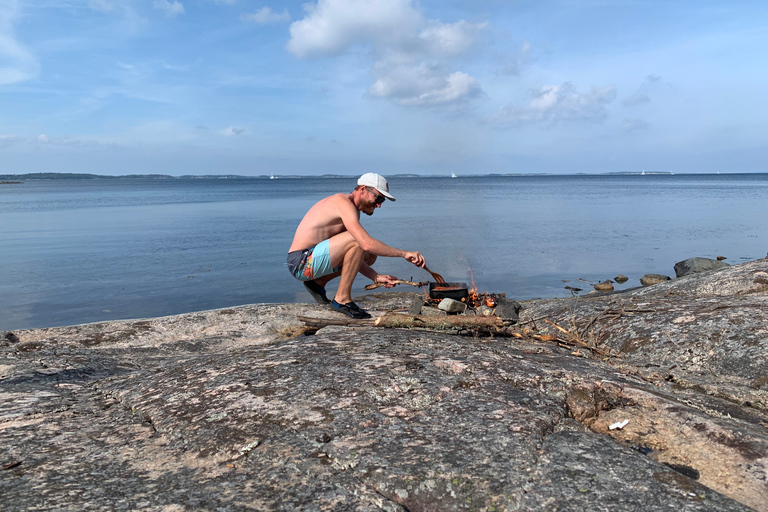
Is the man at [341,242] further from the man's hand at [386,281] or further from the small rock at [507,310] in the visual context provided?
the small rock at [507,310]

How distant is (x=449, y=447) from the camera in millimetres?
2162

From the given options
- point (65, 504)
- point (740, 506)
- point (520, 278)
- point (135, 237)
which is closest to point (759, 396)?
point (740, 506)

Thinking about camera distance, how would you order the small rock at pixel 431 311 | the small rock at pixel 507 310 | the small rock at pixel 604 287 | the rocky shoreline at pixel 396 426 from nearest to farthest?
the rocky shoreline at pixel 396 426 < the small rock at pixel 507 310 < the small rock at pixel 431 311 < the small rock at pixel 604 287

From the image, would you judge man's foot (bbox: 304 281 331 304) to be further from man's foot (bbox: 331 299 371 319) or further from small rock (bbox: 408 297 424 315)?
small rock (bbox: 408 297 424 315)

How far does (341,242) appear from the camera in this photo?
19.8 feet

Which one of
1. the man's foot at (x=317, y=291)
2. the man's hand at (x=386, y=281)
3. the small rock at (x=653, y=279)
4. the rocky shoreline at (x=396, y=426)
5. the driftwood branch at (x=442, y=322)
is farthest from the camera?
the small rock at (x=653, y=279)

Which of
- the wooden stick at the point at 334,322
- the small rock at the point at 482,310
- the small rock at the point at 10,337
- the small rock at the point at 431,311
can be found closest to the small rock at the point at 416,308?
the small rock at the point at 431,311

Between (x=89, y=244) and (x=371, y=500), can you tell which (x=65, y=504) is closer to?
(x=371, y=500)

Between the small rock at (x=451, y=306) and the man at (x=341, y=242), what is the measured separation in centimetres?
101

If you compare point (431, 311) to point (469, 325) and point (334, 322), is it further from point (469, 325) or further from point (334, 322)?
point (469, 325)

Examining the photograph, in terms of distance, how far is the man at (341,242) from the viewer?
5758mm

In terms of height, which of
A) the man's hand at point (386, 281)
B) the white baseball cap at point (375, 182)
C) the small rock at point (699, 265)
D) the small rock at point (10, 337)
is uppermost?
the white baseball cap at point (375, 182)

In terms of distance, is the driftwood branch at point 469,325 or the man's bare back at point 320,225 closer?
the driftwood branch at point 469,325

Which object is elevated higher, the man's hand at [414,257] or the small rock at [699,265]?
the man's hand at [414,257]
